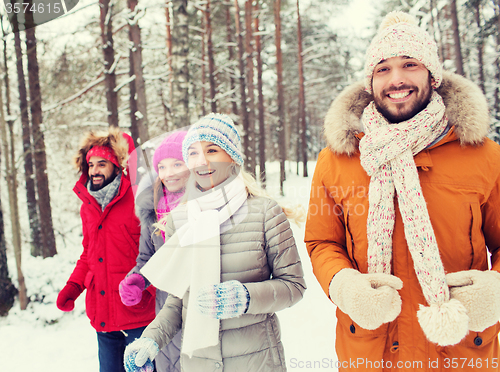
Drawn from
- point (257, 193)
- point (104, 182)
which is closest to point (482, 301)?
point (257, 193)

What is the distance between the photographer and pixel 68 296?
2553mm

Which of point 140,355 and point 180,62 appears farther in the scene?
point 180,62

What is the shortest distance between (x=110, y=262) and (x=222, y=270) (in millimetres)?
1356

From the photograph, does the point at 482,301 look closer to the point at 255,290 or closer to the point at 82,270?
the point at 255,290

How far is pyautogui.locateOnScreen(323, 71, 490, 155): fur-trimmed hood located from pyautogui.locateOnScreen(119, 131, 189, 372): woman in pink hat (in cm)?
119

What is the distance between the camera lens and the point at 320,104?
996 inches

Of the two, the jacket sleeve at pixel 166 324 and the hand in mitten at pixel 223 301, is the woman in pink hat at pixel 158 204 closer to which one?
the jacket sleeve at pixel 166 324

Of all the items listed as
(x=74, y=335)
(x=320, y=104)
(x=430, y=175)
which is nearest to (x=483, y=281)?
(x=430, y=175)

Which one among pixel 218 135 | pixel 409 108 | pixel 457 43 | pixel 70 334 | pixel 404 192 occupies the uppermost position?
pixel 457 43

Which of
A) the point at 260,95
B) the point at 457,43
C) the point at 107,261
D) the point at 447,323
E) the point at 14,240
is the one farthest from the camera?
the point at 260,95

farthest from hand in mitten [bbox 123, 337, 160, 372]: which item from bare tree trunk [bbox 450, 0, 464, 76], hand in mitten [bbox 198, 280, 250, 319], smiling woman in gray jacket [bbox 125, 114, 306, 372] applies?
bare tree trunk [bbox 450, 0, 464, 76]

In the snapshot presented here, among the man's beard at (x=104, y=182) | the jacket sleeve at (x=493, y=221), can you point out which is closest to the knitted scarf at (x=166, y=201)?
the man's beard at (x=104, y=182)

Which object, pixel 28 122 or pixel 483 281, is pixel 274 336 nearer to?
pixel 483 281

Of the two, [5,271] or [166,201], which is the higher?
[166,201]
